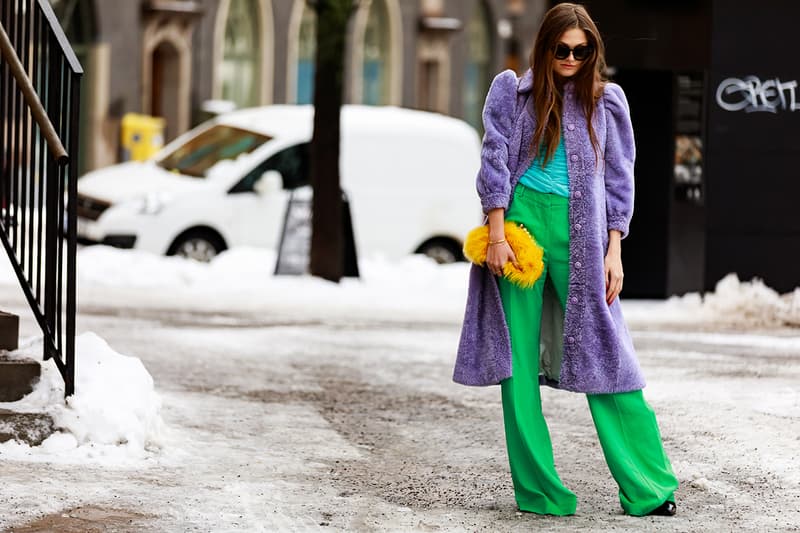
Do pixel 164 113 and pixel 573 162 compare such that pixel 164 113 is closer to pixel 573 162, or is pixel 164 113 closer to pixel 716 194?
pixel 716 194

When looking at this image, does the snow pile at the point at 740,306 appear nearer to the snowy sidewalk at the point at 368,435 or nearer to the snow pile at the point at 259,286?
the snowy sidewalk at the point at 368,435

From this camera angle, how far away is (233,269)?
16516 mm

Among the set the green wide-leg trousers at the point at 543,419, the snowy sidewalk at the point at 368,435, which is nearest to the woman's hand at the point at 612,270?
the green wide-leg trousers at the point at 543,419

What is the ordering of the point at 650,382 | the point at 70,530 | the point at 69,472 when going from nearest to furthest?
the point at 70,530 → the point at 69,472 → the point at 650,382

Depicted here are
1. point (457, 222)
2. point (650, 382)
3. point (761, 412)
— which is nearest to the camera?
point (761, 412)

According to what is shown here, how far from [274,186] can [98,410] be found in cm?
1111

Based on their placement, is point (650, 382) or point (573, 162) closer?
point (573, 162)

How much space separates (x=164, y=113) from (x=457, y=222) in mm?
14322

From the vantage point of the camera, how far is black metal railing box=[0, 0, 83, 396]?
6.76 meters

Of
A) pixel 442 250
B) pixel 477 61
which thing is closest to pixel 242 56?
pixel 477 61

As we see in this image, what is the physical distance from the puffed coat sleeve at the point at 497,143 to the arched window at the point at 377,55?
30.4 metres

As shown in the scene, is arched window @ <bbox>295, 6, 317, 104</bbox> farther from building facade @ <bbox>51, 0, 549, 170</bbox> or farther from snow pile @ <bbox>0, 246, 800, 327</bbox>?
snow pile @ <bbox>0, 246, 800, 327</bbox>

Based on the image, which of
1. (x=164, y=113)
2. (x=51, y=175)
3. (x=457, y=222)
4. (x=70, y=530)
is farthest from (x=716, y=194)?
(x=164, y=113)

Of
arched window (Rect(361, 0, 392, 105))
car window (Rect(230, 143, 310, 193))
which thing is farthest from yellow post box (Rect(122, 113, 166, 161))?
car window (Rect(230, 143, 310, 193))
